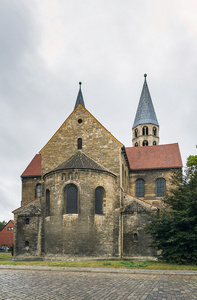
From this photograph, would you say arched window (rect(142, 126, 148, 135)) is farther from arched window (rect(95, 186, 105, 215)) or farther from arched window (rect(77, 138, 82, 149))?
arched window (rect(95, 186, 105, 215))

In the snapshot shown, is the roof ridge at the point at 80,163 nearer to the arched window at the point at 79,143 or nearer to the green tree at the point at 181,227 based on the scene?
the arched window at the point at 79,143

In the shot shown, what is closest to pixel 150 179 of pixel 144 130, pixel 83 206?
pixel 83 206

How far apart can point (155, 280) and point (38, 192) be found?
2368cm

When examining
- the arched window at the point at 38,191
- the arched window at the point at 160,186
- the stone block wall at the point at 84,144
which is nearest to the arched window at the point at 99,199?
the stone block wall at the point at 84,144

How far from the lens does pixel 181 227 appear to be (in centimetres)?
1755

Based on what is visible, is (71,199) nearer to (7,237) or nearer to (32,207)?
(32,207)

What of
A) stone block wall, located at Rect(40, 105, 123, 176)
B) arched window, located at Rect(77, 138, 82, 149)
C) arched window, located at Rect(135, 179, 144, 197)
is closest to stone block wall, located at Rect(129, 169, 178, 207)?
arched window, located at Rect(135, 179, 144, 197)

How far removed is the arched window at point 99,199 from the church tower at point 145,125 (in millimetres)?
33269

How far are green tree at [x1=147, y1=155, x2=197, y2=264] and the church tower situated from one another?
127 ft

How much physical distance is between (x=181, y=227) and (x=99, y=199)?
29.4ft

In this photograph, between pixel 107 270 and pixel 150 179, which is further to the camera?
pixel 150 179

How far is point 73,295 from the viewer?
8.96 metres

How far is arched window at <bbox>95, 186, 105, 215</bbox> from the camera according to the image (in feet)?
81.3

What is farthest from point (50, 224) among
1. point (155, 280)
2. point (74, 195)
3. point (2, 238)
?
point (2, 238)
